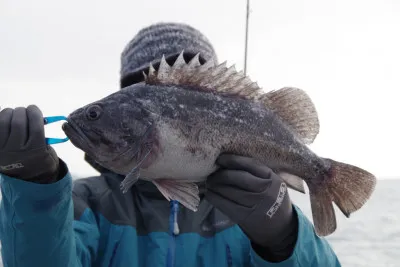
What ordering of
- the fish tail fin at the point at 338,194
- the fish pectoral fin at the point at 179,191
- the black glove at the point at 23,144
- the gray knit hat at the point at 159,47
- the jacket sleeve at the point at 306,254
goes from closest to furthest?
1. the black glove at the point at 23,144
2. the fish pectoral fin at the point at 179,191
3. the fish tail fin at the point at 338,194
4. the jacket sleeve at the point at 306,254
5. the gray knit hat at the point at 159,47

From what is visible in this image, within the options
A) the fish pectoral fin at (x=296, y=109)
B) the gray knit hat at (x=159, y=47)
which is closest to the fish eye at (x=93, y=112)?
the fish pectoral fin at (x=296, y=109)

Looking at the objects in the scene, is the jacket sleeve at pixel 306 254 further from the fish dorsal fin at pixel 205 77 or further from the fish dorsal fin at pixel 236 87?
the fish dorsal fin at pixel 205 77

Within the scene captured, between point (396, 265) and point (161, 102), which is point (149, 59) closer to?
point (161, 102)

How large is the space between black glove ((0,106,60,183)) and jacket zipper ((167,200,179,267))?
0.94 m

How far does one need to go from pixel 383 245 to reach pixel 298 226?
331cm

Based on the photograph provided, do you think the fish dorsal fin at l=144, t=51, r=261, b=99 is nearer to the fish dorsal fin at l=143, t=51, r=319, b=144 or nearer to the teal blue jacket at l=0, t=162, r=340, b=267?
the fish dorsal fin at l=143, t=51, r=319, b=144

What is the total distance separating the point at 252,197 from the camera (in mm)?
1558

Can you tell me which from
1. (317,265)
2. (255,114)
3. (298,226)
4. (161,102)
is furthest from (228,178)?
(317,265)

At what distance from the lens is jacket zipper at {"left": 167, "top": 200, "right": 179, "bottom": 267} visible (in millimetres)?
2027

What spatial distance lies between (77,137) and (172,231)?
993mm

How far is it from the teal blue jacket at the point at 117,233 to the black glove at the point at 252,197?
16cm

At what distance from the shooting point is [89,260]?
1986 mm

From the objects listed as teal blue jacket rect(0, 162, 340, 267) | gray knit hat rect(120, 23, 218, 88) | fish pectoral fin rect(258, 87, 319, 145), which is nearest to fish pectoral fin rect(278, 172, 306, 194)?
fish pectoral fin rect(258, 87, 319, 145)

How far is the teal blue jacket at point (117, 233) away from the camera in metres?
1.47
